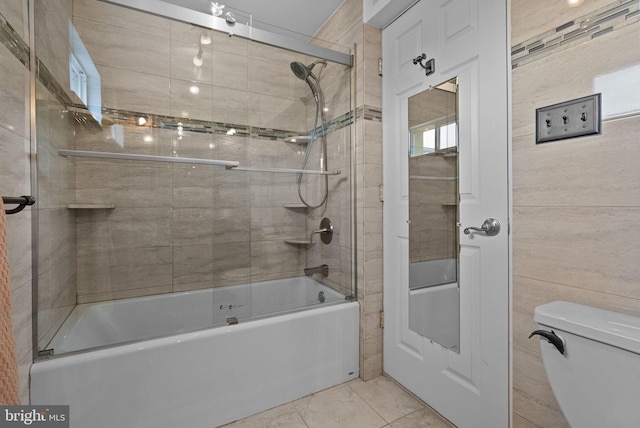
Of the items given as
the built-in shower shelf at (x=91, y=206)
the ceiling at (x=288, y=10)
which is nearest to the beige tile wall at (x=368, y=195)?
the ceiling at (x=288, y=10)

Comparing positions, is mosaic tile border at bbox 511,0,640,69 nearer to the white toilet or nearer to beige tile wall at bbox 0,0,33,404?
the white toilet

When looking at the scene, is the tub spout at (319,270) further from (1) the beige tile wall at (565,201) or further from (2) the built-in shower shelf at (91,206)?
(2) the built-in shower shelf at (91,206)

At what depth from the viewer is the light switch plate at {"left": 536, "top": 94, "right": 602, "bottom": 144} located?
938mm

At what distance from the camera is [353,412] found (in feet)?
A: 5.17

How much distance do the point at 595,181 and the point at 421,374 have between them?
1.25 meters

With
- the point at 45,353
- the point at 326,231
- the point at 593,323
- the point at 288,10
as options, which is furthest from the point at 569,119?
the point at 45,353

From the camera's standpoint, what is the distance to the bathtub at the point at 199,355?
126 centimetres

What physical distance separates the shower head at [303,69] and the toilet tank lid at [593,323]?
1.81 metres

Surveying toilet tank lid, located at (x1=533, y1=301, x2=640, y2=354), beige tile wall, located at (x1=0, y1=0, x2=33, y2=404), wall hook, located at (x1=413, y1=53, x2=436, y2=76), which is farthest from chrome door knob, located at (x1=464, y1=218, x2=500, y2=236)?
beige tile wall, located at (x1=0, y1=0, x2=33, y2=404)

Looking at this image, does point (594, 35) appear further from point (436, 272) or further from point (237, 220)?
point (237, 220)

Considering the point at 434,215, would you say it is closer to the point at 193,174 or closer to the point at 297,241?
the point at 297,241

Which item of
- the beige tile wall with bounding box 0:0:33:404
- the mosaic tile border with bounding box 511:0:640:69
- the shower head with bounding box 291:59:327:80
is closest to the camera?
the mosaic tile border with bounding box 511:0:640:69

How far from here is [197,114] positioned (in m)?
1.87

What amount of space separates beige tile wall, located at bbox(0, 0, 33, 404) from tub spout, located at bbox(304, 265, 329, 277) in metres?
1.40
